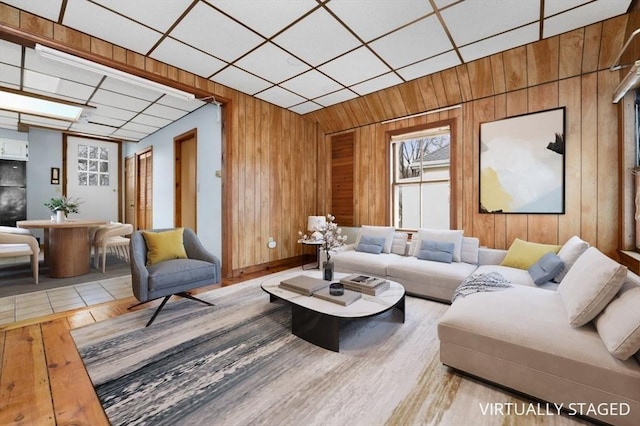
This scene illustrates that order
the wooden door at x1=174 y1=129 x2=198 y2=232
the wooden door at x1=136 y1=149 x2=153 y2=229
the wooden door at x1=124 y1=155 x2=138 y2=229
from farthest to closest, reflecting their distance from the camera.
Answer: the wooden door at x1=124 y1=155 x2=138 y2=229 → the wooden door at x1=136 y1=149 x2=153 y2=229 → the wooden door at x1=174 y1=129 x2=198 y2=232

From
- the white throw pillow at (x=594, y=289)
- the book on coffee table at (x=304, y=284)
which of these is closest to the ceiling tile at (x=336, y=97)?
the book on coffee table at (x=304, y=284)

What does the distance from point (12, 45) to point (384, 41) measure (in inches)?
161

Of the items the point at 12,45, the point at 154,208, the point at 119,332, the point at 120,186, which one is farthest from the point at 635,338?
the point at 120,186

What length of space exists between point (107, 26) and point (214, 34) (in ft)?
3.38

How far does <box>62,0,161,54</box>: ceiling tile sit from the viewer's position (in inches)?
98.0

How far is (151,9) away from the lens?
2484 millimetres

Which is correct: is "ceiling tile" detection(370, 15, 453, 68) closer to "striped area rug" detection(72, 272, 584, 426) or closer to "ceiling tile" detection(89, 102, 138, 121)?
"striped area rug" detection(72, 272, 584, 426)

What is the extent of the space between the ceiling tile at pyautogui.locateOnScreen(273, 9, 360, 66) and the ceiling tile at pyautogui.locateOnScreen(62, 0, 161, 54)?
1.40m

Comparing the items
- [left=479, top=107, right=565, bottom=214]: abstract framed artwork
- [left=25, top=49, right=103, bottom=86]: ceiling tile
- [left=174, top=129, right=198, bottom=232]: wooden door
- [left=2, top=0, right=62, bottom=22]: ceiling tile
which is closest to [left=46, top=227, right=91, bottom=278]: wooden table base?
[left=174, top=129, right=198, bottom=232]: wooden door

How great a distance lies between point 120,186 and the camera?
760cm

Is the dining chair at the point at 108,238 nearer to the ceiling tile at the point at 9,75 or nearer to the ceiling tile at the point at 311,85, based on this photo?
the ceiling tile at the point at 9,75

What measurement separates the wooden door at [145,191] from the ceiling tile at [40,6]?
4.20 meters

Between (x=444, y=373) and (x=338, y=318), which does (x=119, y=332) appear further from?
(x=444, y=373)

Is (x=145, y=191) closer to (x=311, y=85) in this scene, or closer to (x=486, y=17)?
(x=311, y=85)
